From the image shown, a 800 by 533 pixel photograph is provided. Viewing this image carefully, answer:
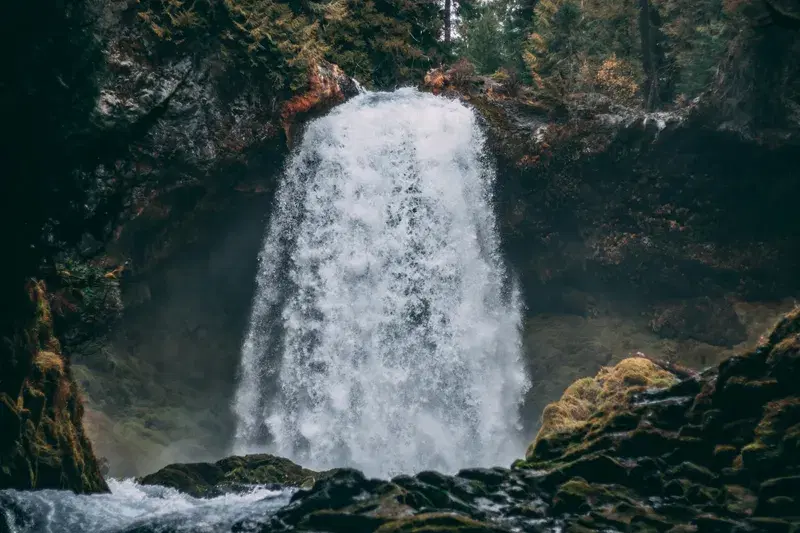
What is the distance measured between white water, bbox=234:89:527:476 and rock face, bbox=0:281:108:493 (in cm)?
878

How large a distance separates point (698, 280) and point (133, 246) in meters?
17.4

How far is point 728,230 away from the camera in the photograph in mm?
24125

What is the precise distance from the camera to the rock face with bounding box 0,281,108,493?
11.8 m

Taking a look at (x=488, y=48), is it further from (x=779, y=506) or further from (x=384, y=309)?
(x=779, y=506)

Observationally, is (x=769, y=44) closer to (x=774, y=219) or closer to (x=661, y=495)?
(x=774, y=219)

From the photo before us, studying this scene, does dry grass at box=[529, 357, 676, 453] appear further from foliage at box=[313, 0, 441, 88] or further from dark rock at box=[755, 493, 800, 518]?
foliage at box=[313, 0, 441, 88]

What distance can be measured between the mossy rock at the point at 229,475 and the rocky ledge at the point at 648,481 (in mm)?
6170

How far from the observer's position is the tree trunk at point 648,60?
1160 inches

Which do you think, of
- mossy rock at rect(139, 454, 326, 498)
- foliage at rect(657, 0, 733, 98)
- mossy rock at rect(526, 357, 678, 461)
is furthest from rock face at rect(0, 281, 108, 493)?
foliage at rect(657, 0, 733, 98)

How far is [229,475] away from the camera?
1814 cm

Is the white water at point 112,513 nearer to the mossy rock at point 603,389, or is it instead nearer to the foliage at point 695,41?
the mossy rock at point 603,389

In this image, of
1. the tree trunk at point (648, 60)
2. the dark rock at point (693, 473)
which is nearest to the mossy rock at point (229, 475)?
the dark rock at point (693, 473)

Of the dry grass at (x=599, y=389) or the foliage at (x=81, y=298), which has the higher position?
the foliage at (x=81, y=298)

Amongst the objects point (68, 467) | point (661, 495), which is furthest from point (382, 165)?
point (661, 495)
